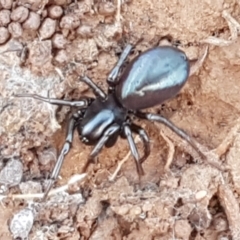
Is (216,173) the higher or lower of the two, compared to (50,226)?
higher

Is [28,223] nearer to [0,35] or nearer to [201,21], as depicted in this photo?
[0,35]

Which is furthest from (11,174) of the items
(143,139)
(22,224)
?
(143,139)

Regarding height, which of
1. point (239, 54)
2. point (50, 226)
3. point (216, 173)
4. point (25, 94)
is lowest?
point (50, 226)

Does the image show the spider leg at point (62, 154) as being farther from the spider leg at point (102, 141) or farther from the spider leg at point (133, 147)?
the spider leg at point (133, 147)

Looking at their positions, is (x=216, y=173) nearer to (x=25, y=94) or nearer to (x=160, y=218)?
(x=160, y=218)

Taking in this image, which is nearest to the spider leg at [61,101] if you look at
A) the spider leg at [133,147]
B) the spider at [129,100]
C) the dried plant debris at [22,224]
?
the spider at [129,100]

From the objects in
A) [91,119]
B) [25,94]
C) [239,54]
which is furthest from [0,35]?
[239,54]
